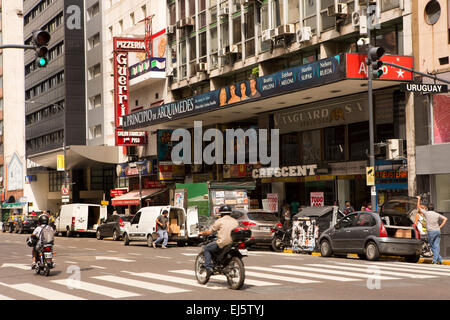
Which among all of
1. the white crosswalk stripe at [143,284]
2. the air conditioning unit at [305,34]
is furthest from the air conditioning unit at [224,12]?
the white crosswalk stripe at [143,284]

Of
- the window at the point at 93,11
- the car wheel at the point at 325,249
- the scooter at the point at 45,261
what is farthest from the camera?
the window at the point at 93,11

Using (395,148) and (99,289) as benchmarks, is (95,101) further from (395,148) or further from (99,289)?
(99,289)

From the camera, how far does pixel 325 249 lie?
23969 millimetres

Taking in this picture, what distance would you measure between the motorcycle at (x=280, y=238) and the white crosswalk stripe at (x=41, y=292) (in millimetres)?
14160

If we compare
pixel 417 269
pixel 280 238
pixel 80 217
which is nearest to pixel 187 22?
pixel 80 217

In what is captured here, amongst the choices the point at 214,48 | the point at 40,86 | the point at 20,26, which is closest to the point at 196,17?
the point at 214,48

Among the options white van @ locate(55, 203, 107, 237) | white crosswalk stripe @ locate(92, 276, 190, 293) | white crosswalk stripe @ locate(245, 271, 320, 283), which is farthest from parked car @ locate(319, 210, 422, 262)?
white van @ locate(55, 203, 107, 237)

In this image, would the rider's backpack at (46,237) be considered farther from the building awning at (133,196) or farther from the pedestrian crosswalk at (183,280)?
the building awning at (133,196)

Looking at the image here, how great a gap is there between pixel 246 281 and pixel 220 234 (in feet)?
6.52

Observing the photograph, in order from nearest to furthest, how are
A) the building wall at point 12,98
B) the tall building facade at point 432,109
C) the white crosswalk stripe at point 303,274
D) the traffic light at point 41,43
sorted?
the white crosswalk stripe at point 303,274 < the traffic light at point 41,43 < the tall building facade at point 432,109 < the building wall at point 12,98

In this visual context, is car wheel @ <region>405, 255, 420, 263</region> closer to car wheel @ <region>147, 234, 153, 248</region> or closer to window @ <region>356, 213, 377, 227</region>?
window @ <region>356, 213, 377, 227</region>

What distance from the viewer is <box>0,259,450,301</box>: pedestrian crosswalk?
13445 mm

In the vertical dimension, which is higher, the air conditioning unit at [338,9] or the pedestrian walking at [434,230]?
the air conditioning unit at [338,9]

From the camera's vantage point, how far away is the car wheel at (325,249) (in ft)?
78.2
